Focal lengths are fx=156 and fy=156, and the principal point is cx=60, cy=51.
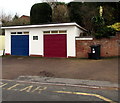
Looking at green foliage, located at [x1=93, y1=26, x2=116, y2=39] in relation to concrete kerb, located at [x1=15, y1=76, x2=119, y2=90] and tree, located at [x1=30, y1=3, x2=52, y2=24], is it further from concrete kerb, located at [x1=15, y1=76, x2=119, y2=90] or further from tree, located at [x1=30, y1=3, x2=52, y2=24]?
tree, located at [x1=30, y1=3, x2=52, y2=24]

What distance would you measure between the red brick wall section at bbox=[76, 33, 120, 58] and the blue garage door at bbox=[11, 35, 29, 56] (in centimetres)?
550

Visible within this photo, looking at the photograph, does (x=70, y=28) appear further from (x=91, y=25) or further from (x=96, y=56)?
(x=91, y=25)

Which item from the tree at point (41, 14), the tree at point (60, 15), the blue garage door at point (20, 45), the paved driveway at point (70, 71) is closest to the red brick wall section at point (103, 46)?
the paved driveway at point (70, 71)

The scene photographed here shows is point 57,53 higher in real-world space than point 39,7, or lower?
lower

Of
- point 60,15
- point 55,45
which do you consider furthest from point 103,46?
point 60,15

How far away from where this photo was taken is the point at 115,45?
13.9 m

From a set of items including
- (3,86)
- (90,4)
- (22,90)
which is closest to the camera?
(22,90)

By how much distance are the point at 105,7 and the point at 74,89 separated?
18.2 meters

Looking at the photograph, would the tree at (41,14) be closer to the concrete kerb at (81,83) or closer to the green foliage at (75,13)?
the green foliage at (75,13)

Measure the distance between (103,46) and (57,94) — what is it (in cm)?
978

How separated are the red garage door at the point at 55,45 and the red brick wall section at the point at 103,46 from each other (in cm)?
135

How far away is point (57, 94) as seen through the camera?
5348 mm

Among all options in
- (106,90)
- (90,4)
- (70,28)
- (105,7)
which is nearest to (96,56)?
(70,28)

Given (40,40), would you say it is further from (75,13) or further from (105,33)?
(75,13)
